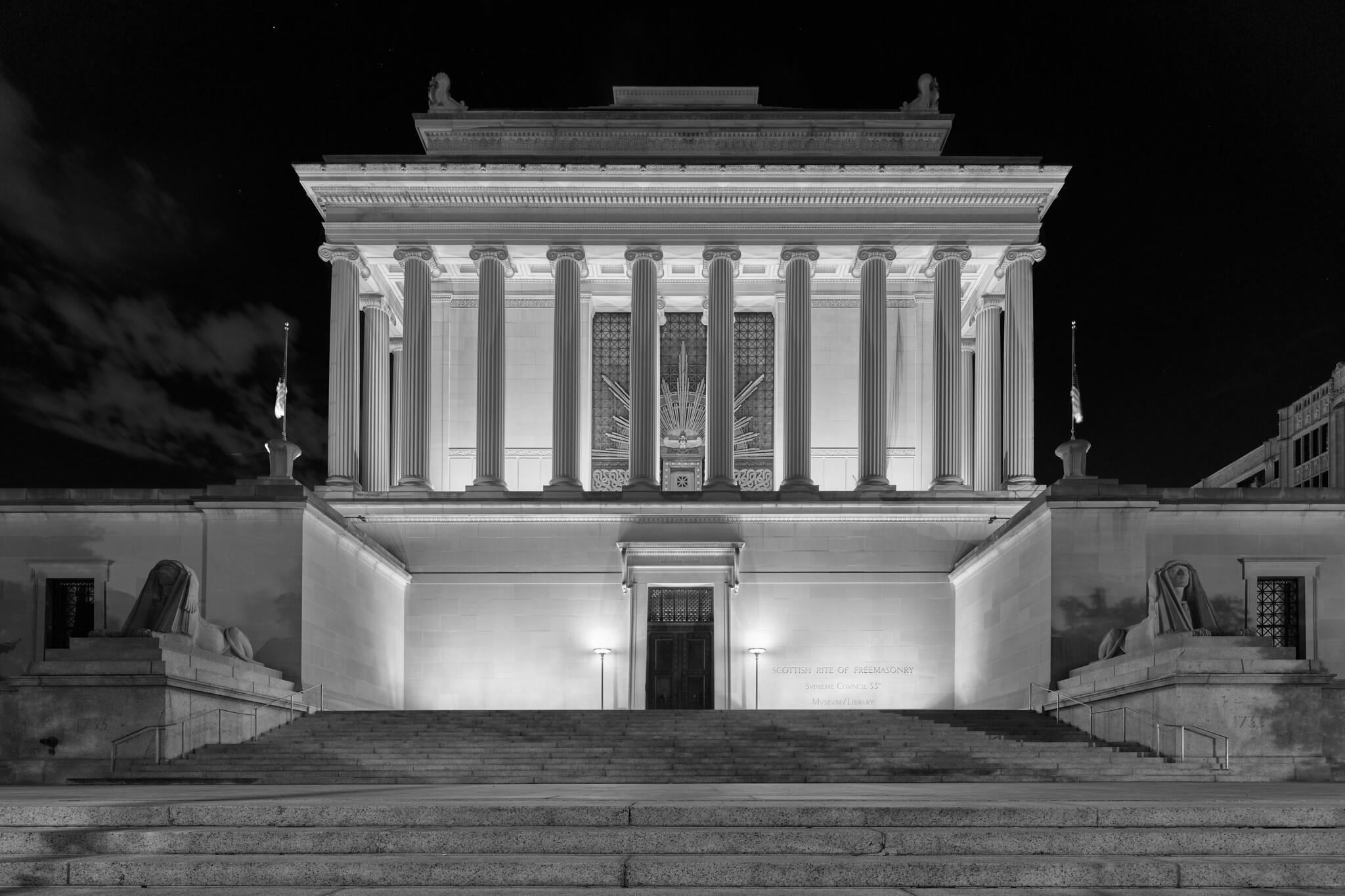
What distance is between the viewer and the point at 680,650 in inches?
1689

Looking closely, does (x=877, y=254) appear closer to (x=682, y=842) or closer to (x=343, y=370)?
(x=343, y=370)

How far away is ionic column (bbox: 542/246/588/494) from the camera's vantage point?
4562 centimetres

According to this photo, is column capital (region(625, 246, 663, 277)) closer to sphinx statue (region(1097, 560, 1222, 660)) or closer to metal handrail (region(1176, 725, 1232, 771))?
sphinx statue (region(1097, 560, 1222, 660))

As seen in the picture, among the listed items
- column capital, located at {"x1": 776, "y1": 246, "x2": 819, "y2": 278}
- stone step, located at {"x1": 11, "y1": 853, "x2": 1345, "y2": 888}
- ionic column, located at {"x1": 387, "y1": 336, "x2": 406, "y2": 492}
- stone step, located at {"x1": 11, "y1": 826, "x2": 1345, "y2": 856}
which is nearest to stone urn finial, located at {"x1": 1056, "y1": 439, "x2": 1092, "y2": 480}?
column capital, located at {"x1": 776, "y1": 246, "x2": 819, "y2": 278}

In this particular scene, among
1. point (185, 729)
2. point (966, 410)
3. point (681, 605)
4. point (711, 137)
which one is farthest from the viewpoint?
point (711, 137)

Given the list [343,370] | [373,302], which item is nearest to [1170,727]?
[343,370]

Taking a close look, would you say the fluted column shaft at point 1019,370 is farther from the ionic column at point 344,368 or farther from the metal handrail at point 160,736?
the metal handrail at point 160,736

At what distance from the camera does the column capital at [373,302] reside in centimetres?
5016

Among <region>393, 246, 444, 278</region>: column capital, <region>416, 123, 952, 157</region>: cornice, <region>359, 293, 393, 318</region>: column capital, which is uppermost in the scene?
<region>416, 123, 952, 157</region>: cornice

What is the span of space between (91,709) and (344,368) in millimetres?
23097

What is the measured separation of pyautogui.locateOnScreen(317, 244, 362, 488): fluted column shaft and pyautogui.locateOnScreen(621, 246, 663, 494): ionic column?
31.9 ft

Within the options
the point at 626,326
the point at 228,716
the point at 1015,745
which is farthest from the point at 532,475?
the point at 1015,745

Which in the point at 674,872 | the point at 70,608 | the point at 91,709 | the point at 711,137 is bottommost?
the point at 91,709

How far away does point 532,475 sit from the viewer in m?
49.9
